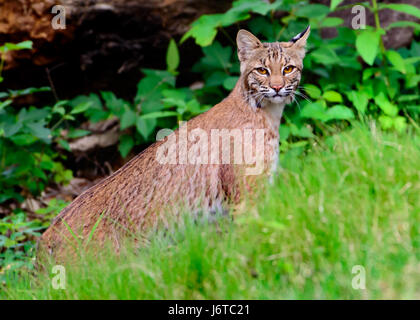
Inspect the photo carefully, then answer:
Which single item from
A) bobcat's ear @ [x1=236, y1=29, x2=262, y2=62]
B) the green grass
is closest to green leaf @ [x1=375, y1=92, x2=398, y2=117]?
bobcat's ear @ [x1=236, y1=29, x2=262, y2=62]

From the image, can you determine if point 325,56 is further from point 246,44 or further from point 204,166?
point 204,166

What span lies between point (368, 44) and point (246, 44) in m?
1.79

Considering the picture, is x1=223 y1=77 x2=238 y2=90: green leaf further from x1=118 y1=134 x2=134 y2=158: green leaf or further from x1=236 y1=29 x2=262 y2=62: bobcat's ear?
x1=236 y1=29 x2=262 y2=62: bobcat's ear

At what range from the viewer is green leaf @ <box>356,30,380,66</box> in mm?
6246

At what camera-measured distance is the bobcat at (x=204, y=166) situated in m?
4.75

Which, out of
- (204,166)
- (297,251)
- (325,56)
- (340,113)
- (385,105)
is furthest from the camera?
(325,56)

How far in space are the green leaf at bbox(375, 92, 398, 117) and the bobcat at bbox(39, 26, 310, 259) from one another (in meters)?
1.94

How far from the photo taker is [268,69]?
16.7ft

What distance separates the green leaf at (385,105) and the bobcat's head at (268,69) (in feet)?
6.33

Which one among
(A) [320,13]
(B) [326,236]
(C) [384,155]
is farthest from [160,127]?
(B) [326,236]

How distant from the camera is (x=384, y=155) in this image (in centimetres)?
427

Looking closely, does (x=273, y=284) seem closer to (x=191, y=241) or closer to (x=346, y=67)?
(x=191, y=241)

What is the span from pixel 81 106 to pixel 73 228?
275cm

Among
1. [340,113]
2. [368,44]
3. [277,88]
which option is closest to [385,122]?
[340,113]
